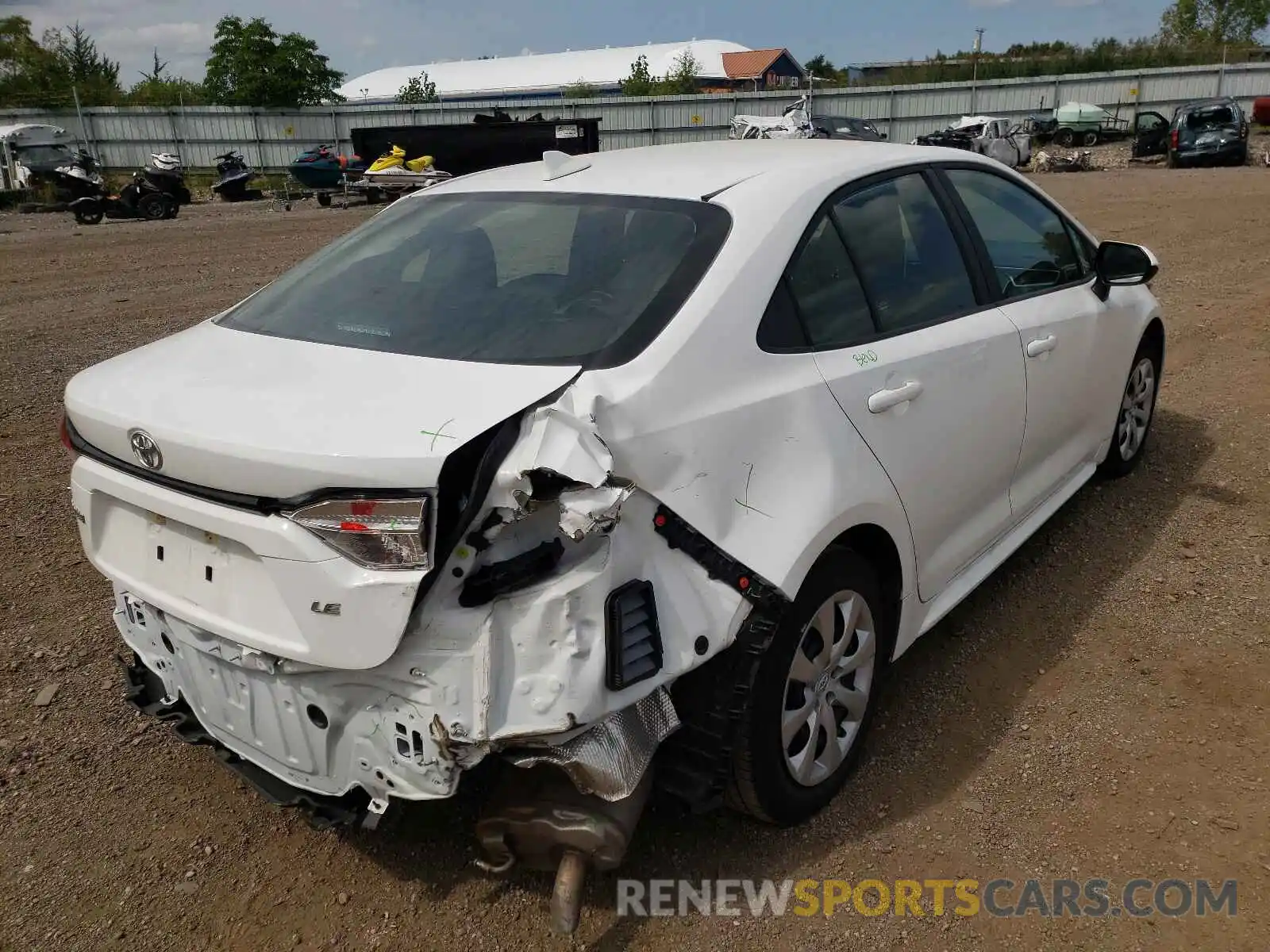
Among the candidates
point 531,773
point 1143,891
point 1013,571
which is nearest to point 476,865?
point 531,773

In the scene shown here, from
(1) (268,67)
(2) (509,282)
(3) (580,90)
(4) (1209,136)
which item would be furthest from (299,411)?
(3) (580,90)

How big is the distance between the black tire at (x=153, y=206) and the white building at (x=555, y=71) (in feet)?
159

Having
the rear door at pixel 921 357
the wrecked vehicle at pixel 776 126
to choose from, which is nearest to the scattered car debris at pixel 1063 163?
the wrecked vehicle at pixel 776 126

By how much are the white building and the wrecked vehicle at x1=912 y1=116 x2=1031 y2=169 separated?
39715 mm

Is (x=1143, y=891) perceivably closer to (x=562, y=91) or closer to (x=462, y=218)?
(x=462, y=218)

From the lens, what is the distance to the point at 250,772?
96.9 inches

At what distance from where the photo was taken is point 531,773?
2418 mm

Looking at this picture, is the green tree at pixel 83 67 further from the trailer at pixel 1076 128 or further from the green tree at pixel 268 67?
the trailer at pixel 1076 128

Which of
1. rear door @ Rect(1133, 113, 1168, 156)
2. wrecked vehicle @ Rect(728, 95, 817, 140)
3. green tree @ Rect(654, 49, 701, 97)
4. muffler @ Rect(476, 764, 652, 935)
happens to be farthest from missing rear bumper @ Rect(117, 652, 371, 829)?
green tree @ Rect(654, 49, 701, 97)

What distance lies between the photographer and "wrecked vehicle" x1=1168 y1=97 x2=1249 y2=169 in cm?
2475

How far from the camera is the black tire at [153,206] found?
1961 centimetres

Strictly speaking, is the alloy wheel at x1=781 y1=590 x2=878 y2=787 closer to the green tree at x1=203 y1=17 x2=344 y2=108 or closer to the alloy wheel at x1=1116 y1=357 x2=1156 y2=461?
the alloy wheel at x1=1116 y1=357 x2=1156 y2=461

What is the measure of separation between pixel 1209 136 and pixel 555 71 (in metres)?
55.7

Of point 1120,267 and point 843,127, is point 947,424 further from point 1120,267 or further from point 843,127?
point 843,127
